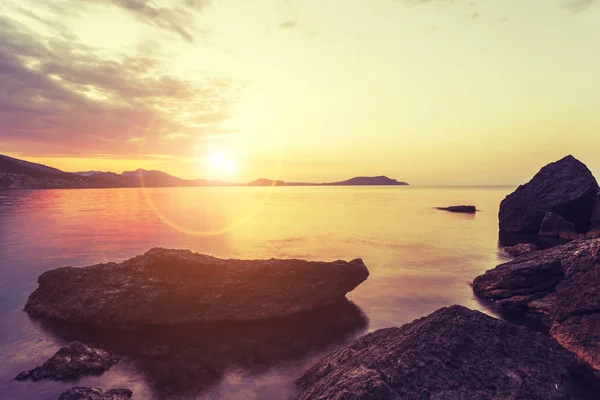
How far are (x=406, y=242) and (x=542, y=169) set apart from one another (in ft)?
81.3

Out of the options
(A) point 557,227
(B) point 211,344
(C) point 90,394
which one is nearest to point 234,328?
(B) point 211,344

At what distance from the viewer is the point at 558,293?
739 inches

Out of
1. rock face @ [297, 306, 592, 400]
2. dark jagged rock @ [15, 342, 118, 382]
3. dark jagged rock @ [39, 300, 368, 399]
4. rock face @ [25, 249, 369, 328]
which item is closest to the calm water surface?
dark jagged rock @ [39, 300, 368, 399]

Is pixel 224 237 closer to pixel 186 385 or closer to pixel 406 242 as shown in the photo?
pixel 406 242

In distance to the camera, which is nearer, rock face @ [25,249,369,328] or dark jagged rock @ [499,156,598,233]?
rock face @ [25,249,369,328]

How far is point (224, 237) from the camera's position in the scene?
5266 centimetres

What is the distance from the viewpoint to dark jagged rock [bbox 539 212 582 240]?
150ft

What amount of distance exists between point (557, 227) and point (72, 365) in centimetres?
5637

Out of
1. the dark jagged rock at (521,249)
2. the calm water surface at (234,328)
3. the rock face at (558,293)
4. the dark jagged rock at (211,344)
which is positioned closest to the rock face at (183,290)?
the dark jagged rock at (211,344)

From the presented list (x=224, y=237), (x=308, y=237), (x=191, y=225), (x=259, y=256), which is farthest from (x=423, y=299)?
(x=191, y=225)

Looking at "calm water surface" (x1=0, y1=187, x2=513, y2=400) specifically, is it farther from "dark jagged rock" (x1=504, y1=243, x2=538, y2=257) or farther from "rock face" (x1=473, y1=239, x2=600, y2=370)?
"rock face" (x1=473, y1=239, x2=600, y2=370)

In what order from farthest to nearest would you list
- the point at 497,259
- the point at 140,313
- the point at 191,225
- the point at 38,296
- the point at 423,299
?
the point at 191,225
the point at 497,259
the point at 423,299
the point at 38,296
the point at 140,313

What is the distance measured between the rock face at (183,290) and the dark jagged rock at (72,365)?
387 cm

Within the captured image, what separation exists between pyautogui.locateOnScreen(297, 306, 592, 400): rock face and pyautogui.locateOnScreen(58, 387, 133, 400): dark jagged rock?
249 inches
